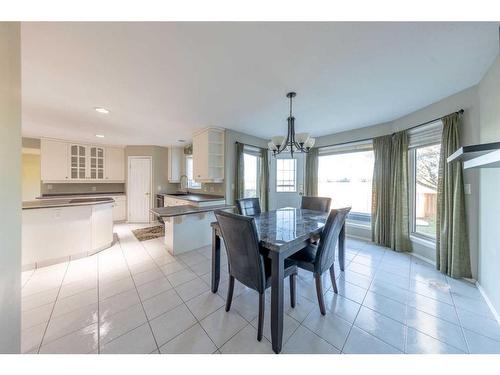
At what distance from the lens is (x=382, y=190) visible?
328 centimetres

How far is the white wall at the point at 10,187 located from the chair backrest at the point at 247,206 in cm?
201

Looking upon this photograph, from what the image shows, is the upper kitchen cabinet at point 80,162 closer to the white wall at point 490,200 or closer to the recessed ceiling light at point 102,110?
the recessed ceiling light at point 102,110

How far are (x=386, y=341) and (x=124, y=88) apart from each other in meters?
3.53

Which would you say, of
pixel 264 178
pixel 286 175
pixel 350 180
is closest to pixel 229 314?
pixel 264 178

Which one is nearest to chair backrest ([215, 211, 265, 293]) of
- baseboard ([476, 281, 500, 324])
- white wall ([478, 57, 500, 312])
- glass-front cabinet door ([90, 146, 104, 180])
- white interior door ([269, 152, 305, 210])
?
baseboard ([476, 281, 500, 324])

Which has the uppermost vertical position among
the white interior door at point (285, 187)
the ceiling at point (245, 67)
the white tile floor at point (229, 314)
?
the ceiling at point (245, 67)

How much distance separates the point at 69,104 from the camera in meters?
2.51

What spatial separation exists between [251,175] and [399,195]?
115 inches

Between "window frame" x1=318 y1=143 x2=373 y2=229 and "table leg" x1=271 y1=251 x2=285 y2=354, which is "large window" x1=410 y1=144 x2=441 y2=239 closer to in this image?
"window frame" x1=318 y1=143 x2=373 y2=229

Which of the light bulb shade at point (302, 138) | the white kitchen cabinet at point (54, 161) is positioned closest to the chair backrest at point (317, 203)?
the light bulb shade at point (302, 138)

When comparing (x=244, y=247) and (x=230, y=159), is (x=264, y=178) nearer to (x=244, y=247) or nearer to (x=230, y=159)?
(x=230, y=159)

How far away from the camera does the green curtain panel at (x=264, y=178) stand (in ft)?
14.3

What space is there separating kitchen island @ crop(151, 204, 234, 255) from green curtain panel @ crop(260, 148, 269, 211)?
1385 millimetres
